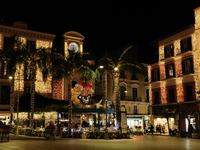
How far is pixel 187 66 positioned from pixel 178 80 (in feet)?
8.45

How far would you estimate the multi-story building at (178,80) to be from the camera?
3547 cm

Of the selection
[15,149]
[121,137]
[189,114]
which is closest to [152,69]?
[189,114]

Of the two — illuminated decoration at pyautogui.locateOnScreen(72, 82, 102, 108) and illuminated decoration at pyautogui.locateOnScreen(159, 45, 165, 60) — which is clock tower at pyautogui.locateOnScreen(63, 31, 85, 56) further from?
illuminated decoration at pyautogui.locateOnScreen(159, 45, 165, 60)

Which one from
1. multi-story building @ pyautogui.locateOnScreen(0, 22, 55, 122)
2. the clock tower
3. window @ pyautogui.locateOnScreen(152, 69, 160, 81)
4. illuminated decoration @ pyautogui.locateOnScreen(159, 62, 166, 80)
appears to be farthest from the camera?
the clock tower

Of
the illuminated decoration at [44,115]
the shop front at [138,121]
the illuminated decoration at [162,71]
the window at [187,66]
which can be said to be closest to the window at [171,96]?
the illuminated decoration at [162,71]

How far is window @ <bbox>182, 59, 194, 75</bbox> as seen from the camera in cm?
3653

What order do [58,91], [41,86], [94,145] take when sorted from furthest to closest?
[58,91] → [41,86] → [94,145]

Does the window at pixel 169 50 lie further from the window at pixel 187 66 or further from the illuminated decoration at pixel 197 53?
the illuminated decoration at pixel 197 53

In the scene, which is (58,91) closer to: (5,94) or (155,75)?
(5,94)

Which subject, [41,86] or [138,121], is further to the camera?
Result: [138,121]

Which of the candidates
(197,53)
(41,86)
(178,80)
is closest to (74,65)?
(178,80)

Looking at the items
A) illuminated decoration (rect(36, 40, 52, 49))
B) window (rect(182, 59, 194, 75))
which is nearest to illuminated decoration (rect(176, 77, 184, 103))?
window (rect(182, 59, 194, 75))

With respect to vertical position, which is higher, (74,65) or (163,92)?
(74,65)

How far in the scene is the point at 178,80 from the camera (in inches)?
1518
